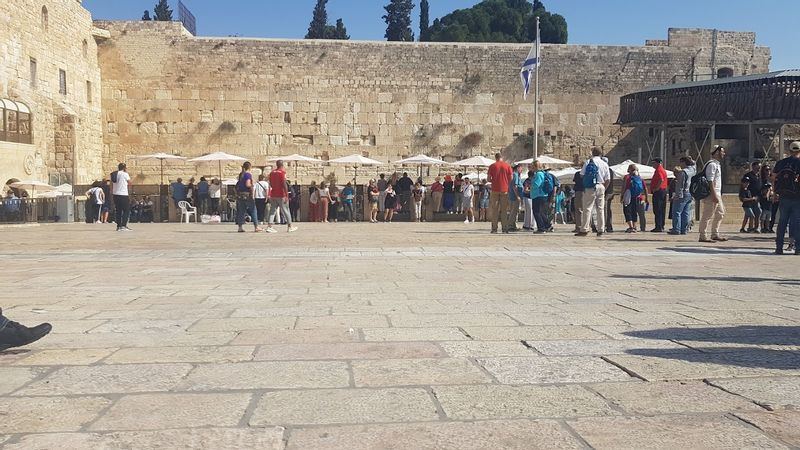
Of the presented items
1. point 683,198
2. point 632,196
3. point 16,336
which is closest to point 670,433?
point 16,336

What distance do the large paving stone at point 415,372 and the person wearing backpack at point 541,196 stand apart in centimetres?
1079

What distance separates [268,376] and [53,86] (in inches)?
906

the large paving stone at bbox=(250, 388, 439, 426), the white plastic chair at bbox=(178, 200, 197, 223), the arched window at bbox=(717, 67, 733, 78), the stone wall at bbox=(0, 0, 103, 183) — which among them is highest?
the arched window at bbox=(717, 67, 733, 78)

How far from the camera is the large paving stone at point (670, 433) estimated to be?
2.34 metres

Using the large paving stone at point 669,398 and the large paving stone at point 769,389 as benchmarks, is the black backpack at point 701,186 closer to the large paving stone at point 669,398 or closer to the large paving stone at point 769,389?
the large paving stone at point 769,389

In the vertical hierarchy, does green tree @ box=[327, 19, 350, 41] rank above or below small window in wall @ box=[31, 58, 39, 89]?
above

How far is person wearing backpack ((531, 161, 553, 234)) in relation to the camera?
1398 centimetres

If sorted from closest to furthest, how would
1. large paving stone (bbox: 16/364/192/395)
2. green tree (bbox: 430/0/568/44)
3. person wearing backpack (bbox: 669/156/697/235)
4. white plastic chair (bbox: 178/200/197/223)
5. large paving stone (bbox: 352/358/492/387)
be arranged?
large paving stone (bbox: 16/364/192/395) → large paving stone (bbox: 352/358/492/387) → person wearing backpack (bbox: 669/156/697/235) → white plastic chair (bbox: 178/200/197/223) → green tree (bbox: 430/0/568/44)

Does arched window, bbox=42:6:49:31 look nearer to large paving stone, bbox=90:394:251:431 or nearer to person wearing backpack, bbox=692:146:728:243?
person wearing backpack, bbox=692:146:728:243

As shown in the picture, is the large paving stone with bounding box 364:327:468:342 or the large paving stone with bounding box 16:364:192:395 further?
the large paving stone with bounding box 364:327:468:342

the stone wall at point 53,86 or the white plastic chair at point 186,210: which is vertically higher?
the stone wall at point 53,86

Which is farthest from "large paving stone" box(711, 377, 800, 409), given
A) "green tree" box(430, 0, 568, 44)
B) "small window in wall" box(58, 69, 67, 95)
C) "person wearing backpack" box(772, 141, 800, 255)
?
"green tree" box(430, 0, 568, 44)

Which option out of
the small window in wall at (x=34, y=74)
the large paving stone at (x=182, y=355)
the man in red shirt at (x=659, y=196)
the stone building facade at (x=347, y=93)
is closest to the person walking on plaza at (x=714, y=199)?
the man in red shirt at (x=659, y=196)

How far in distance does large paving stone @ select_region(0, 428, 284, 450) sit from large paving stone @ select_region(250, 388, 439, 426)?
0.13 m
